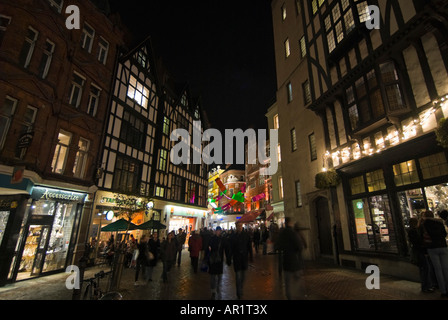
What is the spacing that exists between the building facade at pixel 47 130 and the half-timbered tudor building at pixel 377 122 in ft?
45.5

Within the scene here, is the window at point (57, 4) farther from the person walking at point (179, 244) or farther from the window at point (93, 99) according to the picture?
the person walking at point (179, 244)

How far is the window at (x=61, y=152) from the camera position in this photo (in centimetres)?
1191

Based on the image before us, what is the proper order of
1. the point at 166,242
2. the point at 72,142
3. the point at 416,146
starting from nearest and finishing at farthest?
the point at 416,146, the point at 166,242, the point at 72,142

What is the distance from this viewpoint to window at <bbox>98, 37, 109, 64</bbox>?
15352 millimetres

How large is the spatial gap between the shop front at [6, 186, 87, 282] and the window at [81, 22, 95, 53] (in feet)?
30.3

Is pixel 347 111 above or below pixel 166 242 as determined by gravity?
above

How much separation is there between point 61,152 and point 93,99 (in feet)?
14.5

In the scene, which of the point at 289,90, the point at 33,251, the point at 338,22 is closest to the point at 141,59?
the point at 289,90

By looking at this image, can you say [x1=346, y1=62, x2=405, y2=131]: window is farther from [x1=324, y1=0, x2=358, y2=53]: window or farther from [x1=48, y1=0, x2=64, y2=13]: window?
[x1=48, y1=0, x2=64, y2=13]: window
